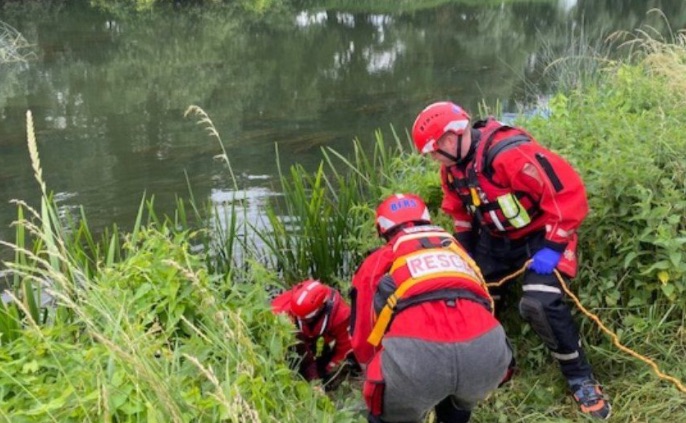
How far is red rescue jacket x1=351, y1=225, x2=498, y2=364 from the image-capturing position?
8.11ft

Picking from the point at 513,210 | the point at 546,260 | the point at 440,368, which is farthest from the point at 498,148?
the point at 440,368

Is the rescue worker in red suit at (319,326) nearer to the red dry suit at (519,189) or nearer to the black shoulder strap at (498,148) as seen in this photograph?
the red dry suit at (519,189)

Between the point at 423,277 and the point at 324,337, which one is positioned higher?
the point at 423,277

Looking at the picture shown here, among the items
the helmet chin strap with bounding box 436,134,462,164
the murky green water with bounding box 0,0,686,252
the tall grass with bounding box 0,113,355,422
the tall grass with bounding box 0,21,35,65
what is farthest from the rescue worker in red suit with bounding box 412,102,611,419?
the tall grass with bounding box 0,21,35,65

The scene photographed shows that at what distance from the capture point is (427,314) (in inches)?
97.5

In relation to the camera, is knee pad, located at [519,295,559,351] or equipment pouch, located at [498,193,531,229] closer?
knee pad, located at [519,295,559,351]

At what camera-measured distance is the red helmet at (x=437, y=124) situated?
3.12 meters

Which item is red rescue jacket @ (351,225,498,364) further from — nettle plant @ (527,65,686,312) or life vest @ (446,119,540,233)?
nettle plant @ (527,65,686,312)

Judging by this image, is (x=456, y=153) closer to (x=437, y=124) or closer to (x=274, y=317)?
(x=437, y=124)

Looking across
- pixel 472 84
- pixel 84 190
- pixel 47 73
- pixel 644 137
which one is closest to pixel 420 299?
pixel 644 137

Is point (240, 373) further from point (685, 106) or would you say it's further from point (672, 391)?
point (685, 106)

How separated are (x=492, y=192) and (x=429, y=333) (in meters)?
1.05

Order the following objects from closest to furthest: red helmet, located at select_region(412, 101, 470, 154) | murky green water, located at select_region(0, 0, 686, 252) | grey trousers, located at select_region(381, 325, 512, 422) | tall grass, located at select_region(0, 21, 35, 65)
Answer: grey trousers, located at select_region(381, 325, 512, 422)
red helmet, located at select_region(412, 101, 470, 154)
murky green water, located at select_region(0, 0, 686, 252)
tall grass, located at select_region(0, 21, 35, 65)

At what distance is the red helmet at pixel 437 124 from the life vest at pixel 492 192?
178 mm
